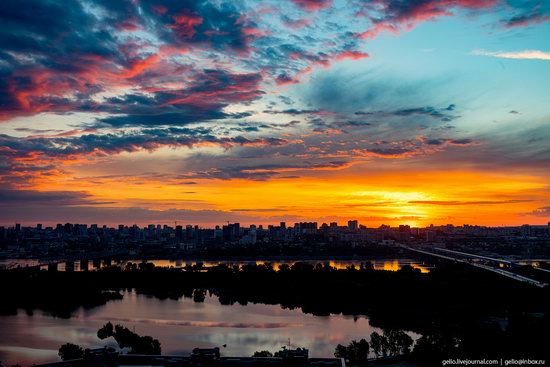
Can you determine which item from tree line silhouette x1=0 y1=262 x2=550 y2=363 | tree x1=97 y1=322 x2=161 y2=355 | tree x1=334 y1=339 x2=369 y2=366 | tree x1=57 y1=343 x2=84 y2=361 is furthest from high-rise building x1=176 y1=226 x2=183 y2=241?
tree x1=334 y1=339 x2=369 y2=366

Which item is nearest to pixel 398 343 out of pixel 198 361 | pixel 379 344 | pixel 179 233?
pixel 379 344

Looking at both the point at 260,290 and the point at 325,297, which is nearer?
the point at 325,297

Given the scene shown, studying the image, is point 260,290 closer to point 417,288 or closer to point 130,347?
point 417,288

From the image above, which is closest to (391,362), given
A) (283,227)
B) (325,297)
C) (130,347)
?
(130,347)

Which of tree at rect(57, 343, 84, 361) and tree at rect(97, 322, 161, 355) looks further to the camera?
tree at rect(97, 322, 161, 355)

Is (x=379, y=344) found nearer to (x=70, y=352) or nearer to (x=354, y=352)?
(x=354, y=352)

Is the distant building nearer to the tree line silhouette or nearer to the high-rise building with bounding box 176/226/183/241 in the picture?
the tree line silhouette

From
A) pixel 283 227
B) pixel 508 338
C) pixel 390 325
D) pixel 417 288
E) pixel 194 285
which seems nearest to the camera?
pixel 508 338

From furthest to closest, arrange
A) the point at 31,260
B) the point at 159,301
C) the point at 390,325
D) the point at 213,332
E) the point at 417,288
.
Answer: the point at 31,260 < the point at 417,288 < the point at 159,301 < the point at 390,325 < the point at 213,332
